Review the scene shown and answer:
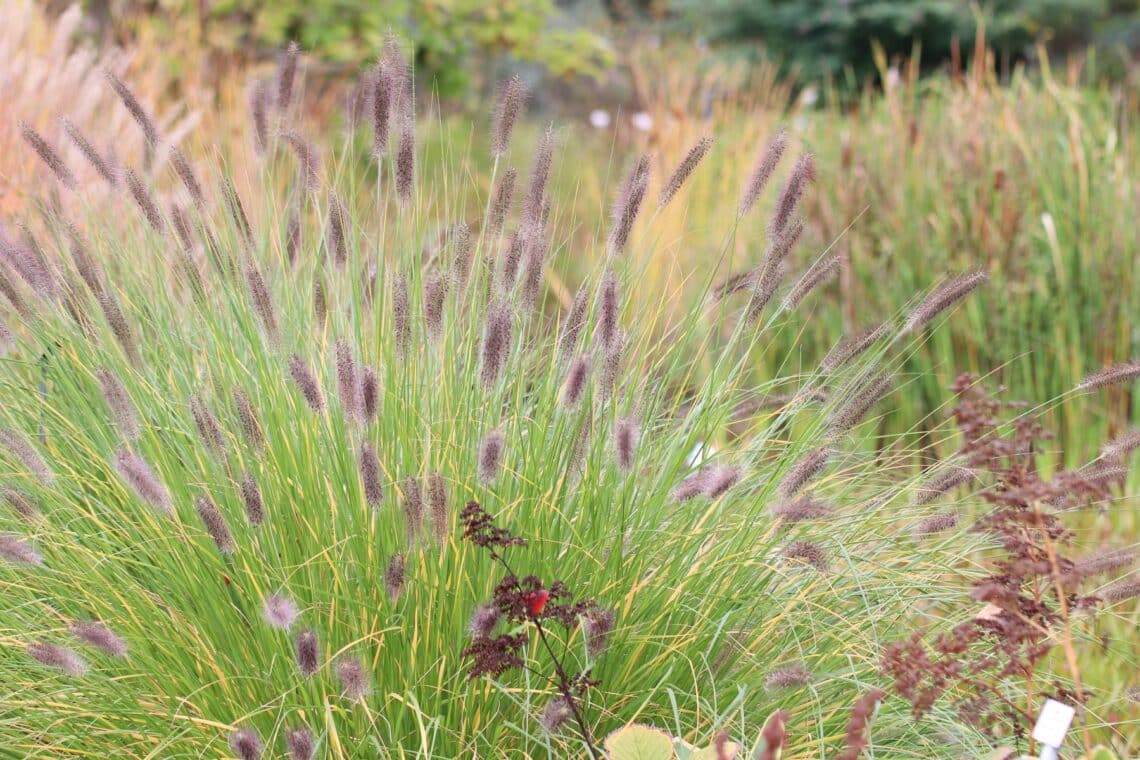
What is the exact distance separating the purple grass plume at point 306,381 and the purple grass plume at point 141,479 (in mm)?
254

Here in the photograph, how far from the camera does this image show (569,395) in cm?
205

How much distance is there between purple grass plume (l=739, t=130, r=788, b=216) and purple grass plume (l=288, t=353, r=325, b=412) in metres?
0.89

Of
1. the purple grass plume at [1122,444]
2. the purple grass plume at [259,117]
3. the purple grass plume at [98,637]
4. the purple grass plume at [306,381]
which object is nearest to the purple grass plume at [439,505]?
the purple grass plume at [306,381]

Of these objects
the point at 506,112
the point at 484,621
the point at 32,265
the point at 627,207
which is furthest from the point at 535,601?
the point at 32,265

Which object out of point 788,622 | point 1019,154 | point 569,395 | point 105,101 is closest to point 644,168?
point 569,395

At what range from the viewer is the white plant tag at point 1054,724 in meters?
1.62

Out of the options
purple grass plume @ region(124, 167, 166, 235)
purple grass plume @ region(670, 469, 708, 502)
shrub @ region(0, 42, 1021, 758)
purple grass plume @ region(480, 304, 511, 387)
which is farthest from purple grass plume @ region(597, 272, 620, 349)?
purple grass plume @ region(124, 167, 166, 235)

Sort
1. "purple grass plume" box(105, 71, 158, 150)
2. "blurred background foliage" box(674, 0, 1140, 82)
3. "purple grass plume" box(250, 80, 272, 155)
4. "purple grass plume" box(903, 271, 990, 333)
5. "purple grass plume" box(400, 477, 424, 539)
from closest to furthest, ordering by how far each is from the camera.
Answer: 1. "purple grass plume" box(400, 477, 424, 539)
2. "purple grass plume" box(903, 271, 990, 333)
3. "purple grass plume" box(105, 71, 158, 150)
4. "purple grass plume" box(250, 80, 272, 155)
5. "blurred background foliage" box(674, 0, 1140, 82)

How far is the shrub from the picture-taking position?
2006 mm

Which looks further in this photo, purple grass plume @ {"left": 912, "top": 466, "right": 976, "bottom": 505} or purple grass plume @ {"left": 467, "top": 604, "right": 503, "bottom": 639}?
purple grass plume @ {"left": 912, "top": 466, "right": 976, "bottom": 505}

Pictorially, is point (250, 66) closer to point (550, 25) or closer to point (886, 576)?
point (886, 576)

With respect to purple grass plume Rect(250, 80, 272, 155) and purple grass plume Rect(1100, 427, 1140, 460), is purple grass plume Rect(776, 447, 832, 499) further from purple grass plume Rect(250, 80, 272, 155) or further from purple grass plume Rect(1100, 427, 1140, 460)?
purple grass plume Rect(250, 80, 272, 155)

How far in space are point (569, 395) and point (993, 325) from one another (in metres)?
3.53

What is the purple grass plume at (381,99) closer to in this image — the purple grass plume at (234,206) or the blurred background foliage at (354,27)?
the purple grass plume at (234,206)
